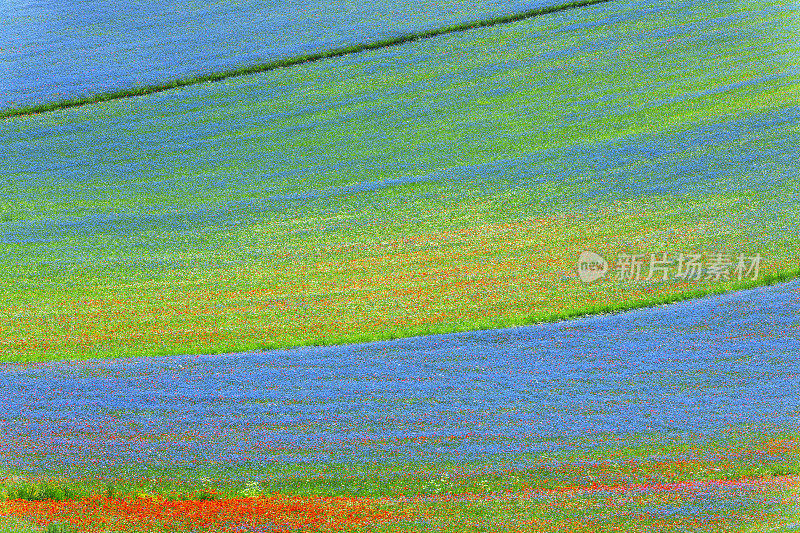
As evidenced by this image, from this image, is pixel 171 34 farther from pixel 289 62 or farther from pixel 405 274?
pixel 405 274

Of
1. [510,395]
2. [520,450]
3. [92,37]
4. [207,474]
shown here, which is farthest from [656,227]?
[92,37]

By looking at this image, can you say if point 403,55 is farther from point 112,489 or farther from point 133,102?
point 112,489

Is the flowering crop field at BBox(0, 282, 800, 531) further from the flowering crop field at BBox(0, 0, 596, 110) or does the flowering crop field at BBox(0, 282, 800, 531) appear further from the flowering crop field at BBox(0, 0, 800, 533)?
the flowering crop field at BBox(0, 0, 596, 110)

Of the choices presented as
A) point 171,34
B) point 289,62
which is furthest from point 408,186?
point 171,34

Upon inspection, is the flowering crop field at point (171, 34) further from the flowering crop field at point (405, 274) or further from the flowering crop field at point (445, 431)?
the flowering crop field at point (445, 431)

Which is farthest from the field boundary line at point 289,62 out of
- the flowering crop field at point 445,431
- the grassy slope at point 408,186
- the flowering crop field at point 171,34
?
the flowering crop field at point 445,431
